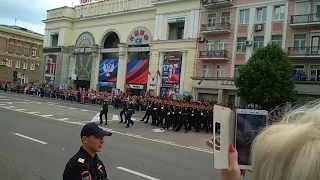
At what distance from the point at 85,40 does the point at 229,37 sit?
86.4ft

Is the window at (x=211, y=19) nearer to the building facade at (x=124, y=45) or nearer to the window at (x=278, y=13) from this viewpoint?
the building facade at (x=124, y=45)

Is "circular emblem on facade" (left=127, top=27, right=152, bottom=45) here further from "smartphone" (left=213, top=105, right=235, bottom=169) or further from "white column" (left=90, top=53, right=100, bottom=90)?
"smartphone" (left=213, top=105, right=235, bottom=169)

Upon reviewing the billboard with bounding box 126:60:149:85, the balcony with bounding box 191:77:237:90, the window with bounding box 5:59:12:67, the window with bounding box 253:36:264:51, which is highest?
the window with bounding box 253:36:264:51

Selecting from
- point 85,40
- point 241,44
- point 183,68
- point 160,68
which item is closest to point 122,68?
point 160,68

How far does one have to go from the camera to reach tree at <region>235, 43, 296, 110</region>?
25.6m

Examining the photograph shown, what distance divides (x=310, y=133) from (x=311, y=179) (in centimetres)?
13

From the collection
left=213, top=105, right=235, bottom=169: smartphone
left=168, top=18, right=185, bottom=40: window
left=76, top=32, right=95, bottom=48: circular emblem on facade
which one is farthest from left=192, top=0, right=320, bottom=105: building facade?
left=213, top=105, right=235, bottom=169: smartphone

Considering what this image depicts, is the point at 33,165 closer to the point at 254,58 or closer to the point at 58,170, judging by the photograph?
the point at 58,170

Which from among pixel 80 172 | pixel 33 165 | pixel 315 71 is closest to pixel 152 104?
pixel 33 165

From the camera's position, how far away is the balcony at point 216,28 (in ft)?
111

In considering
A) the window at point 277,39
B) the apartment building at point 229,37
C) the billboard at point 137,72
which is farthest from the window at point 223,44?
the billboard at point 137,72

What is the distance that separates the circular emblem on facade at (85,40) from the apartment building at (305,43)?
30742 millimetres

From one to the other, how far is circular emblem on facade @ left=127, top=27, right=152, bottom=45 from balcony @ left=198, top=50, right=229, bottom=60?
9.48 meters

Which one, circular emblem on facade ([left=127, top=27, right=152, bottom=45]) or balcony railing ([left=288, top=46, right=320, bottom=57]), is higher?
circular emblem on facade ([left=127, top=27, right=152, bottom=45])
